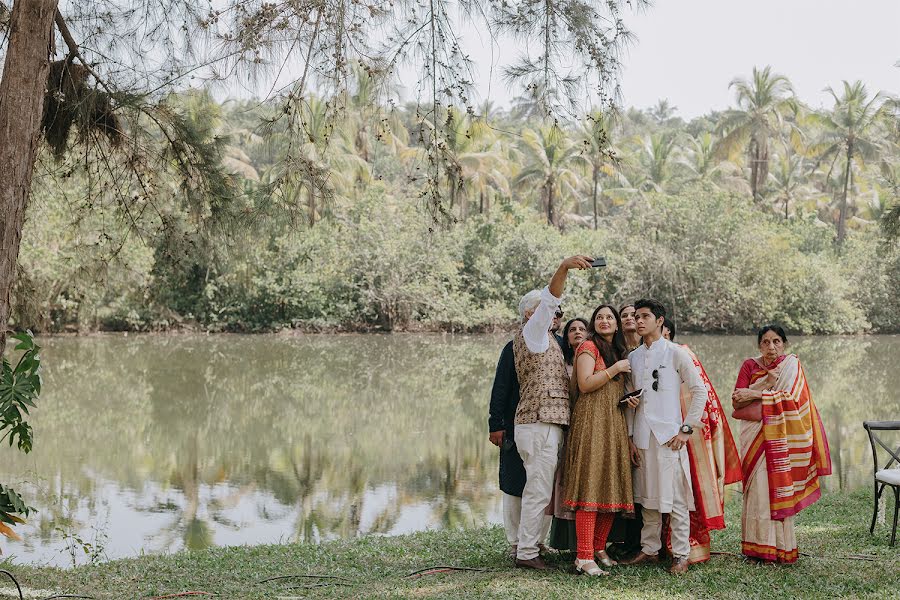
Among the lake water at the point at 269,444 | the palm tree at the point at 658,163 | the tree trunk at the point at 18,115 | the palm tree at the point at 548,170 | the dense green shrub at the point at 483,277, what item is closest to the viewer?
the tree trunk at the point at 18,115

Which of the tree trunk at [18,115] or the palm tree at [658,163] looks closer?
the tree trunk at [18,115]

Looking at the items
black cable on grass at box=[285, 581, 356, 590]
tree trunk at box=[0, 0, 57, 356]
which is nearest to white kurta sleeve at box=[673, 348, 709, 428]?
black cable on grass at box=[285, 581, 356, 590]

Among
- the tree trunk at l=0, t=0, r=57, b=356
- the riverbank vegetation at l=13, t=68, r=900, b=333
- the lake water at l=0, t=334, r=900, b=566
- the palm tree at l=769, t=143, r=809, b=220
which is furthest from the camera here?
the palm tree at l=769, t=143, r=809, b=220

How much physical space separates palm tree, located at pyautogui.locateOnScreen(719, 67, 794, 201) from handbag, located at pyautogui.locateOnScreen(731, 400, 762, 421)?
31.1 metres

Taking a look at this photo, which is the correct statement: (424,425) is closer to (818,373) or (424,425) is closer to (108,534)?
(108,534)

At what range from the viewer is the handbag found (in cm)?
468

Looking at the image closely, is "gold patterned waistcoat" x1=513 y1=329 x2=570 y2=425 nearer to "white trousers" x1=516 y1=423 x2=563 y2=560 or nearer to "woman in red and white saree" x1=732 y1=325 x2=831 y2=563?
"white trousers" x1=516 y1=423 x2=563 y2=560

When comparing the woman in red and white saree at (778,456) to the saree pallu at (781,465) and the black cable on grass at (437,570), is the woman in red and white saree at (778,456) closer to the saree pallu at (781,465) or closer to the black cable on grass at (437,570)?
the saree pallu at (781,465)

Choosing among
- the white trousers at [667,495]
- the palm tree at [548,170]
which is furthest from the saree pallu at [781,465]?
the palm tree at [548,170]

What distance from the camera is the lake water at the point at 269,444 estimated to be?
745cm

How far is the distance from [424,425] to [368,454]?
2.09m

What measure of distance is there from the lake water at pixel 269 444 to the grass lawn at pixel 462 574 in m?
1.61

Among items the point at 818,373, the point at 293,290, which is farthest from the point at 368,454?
the point at 293,290

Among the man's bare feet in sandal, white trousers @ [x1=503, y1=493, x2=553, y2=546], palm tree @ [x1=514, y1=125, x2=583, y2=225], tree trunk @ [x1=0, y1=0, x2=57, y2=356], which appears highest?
palm tree @ [x1=514, y1=125, x2=583, y2=225]
